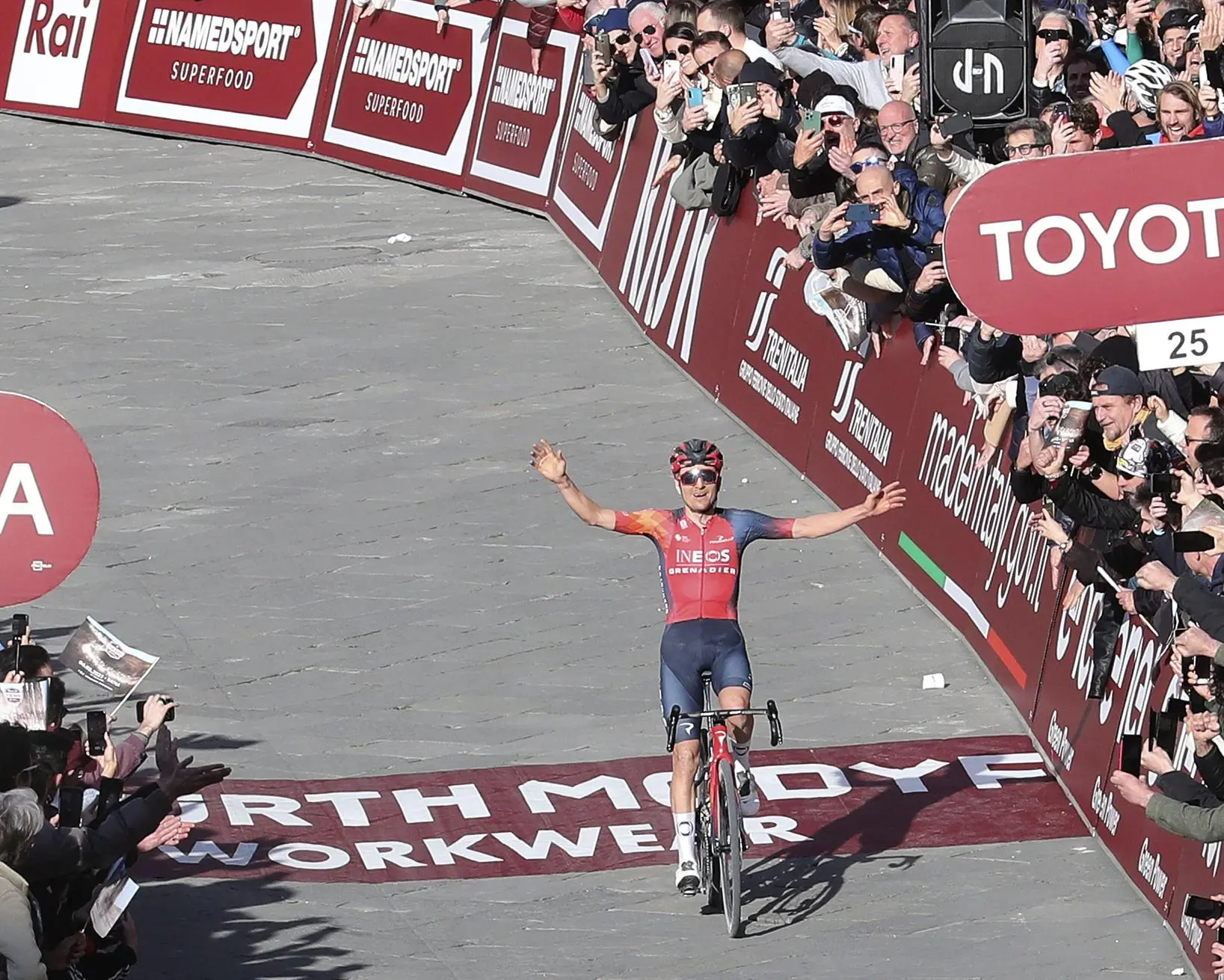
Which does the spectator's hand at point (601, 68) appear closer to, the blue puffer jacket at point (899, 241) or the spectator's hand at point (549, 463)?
the blue puffer jacket at point (899, 241)

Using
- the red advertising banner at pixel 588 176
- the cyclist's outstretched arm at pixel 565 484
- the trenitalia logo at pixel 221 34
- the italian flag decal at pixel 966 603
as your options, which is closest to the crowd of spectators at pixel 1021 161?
the red advertising banner at pixel 588 176

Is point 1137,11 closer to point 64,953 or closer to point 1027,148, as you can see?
point 1027,148

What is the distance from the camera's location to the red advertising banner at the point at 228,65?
2569 centimetres

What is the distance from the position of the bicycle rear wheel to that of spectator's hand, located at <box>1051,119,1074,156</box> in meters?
4.45

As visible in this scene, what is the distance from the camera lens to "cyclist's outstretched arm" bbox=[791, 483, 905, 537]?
1164cm

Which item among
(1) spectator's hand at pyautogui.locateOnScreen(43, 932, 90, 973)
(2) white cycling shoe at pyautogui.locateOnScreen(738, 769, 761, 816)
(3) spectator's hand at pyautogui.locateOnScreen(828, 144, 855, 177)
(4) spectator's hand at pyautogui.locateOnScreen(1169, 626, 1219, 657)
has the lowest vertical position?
(1) spectator's hand at pyautogui.locateOnScreen(43, 932, 90, 973)

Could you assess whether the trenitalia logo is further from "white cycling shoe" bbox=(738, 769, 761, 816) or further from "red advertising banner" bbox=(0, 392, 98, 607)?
"red advertising banner" bbox=(0, 392, 98, 607)

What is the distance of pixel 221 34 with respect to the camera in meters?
26.1

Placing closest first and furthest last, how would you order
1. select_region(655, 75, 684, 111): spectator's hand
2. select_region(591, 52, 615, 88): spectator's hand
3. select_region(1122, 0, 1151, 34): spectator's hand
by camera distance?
1. select_region(1122, 0, 1151, 34): spectator's hand
2. select_region(655, 75, 684, 111): spectator's hand
3. select_region(591, 52, 615, 88): spectator's hand

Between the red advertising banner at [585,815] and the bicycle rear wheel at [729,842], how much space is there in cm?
104

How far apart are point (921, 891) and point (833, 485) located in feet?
17.4

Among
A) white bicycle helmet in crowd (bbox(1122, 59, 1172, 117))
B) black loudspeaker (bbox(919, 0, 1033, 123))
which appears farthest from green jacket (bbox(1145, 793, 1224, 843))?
white bicycle helmet in crowd (bbox(1122, 59, 1172, 117))

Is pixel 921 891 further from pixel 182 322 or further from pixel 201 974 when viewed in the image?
pixel 182 322

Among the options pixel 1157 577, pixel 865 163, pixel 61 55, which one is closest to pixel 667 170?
pixel 865 163
